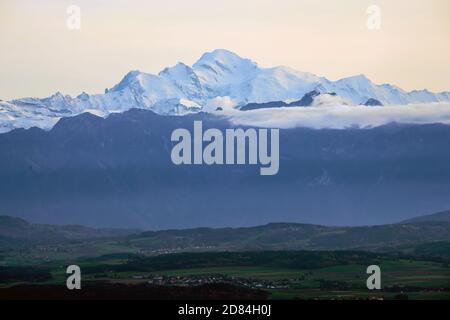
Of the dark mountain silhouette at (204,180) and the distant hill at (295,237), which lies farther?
the distant hill at (295,237)

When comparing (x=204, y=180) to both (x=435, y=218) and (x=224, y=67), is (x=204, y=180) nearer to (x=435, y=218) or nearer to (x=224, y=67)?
(x=224, y=67)

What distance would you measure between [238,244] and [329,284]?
46.9 feet

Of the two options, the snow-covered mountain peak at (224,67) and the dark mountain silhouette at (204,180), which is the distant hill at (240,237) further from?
the snow-covered mountain peak at (224,67)

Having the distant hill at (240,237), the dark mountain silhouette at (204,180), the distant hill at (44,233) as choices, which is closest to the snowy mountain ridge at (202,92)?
the dark mountain silhouette at (204,180)

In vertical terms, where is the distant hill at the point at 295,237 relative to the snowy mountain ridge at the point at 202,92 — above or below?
below

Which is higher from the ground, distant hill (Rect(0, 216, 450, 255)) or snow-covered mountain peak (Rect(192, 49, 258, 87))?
snow-covered mountain peak (Rect(192, 49, 258, 87))

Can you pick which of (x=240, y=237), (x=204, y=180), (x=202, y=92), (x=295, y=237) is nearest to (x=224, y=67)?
(x=204, y=180)

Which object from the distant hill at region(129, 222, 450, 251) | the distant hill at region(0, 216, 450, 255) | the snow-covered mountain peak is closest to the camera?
the snow-covered mountain peak

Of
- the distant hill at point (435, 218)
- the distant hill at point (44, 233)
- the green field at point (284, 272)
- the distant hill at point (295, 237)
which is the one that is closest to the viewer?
the green field at point (284, 272)

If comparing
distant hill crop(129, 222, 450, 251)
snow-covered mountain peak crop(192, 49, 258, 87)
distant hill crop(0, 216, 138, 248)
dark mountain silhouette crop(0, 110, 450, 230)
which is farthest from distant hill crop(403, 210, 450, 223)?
distant hill crop(0, 216, 138, 248)

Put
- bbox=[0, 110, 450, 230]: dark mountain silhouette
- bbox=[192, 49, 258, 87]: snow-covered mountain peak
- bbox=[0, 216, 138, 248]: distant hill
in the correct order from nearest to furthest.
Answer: bbox=[192, 49, 258, 87]: snow-covered mountain peak
bbox=[0, 110, 450, 230]: dark mountain silhouette
bbox=[0, 216, 138, 248]: distant hill

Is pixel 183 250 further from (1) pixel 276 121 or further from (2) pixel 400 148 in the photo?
(2) pixel 400 148

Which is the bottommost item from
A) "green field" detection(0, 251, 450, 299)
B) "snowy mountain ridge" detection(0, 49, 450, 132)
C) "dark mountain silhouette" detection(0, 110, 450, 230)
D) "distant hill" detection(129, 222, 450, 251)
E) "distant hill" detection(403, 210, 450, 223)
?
"green field" detection(0, 251, 450, 299)

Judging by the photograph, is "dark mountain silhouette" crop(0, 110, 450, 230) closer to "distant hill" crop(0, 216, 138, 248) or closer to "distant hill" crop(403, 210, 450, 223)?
"distant hill" crop(0, 216, 138, 248)
